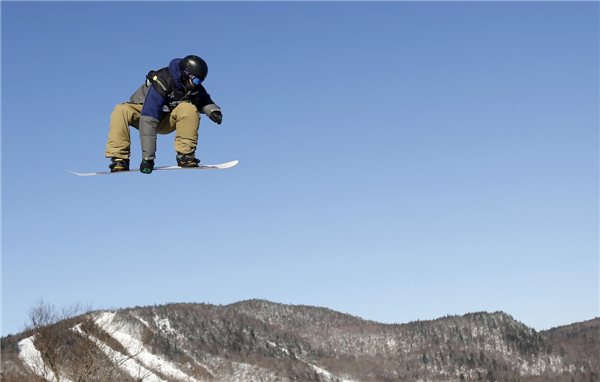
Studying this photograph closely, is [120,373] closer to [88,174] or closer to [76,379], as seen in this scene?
[76,379]

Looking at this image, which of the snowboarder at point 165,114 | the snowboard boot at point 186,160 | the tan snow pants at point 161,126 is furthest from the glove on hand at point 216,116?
the snowboard boot at point 186,160

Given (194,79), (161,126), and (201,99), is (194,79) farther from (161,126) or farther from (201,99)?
(161,126)

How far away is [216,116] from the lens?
35.3 feet

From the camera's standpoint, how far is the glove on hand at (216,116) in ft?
35.3

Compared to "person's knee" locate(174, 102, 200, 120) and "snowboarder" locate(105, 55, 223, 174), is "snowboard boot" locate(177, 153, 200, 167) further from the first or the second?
"person's knee" locate(174, 102, 200, 120)

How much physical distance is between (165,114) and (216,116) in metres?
0.79

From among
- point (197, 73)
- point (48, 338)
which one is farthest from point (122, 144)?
point (48, 338)

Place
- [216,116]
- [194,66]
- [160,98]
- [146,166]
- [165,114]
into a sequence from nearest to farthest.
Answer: [194,66], [160,98], [146,166], [216,116], [165,114]

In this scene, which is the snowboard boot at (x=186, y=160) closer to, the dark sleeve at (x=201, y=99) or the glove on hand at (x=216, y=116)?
the glove on hand at (x=216, y=116)

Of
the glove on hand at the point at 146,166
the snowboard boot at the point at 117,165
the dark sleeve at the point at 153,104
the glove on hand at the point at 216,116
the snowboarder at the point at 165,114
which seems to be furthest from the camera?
the snowboard boot at the point at 117,165

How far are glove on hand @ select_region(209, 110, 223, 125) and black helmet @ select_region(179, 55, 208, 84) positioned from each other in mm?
864

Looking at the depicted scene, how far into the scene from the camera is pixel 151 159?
10.6 metres

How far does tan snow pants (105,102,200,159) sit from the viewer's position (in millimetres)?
10664

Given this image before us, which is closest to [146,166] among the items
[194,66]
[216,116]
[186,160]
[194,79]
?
[186,160]
